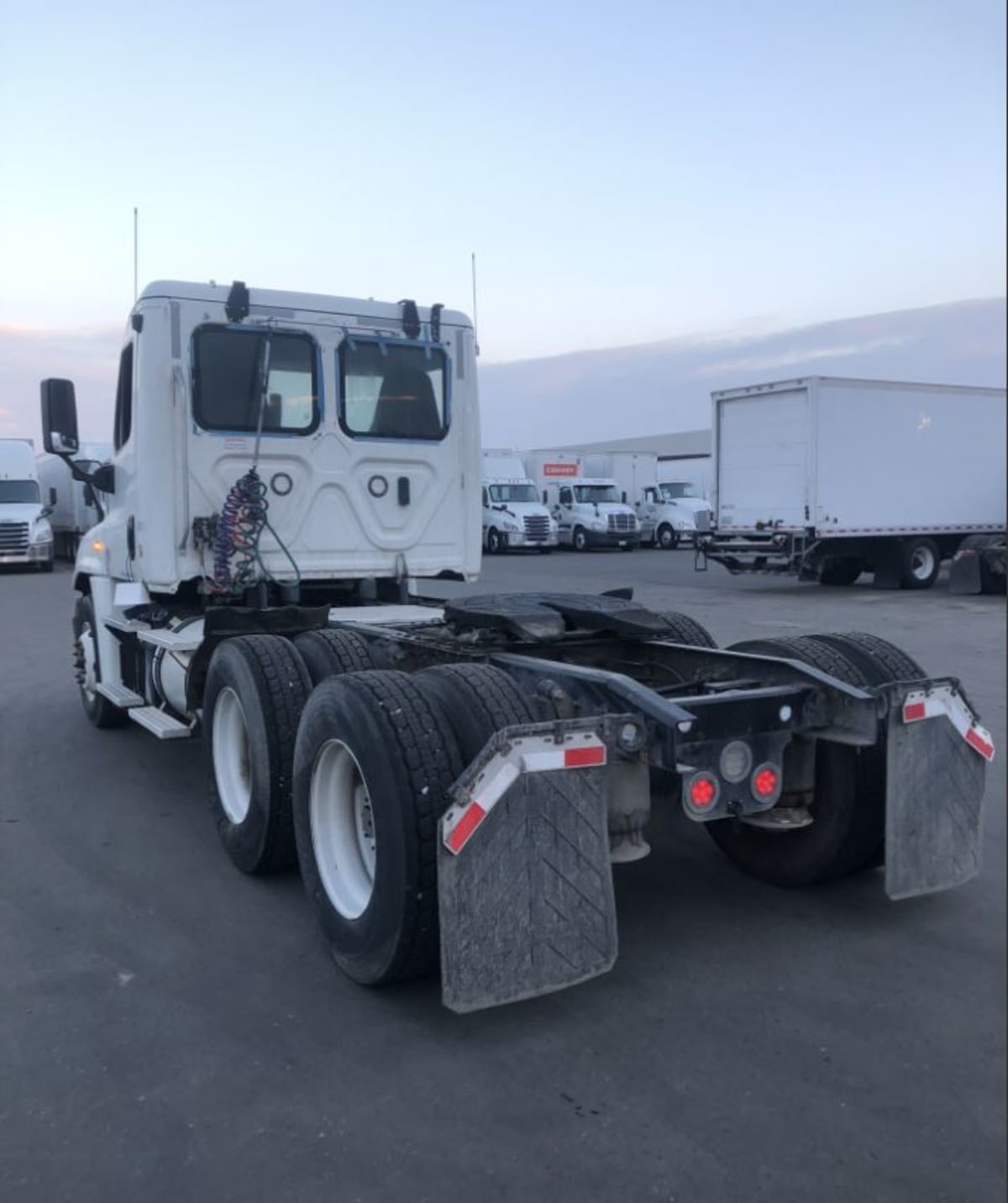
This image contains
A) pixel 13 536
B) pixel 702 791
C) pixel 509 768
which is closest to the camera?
pixel 509 768

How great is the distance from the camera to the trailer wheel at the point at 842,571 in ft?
70.6

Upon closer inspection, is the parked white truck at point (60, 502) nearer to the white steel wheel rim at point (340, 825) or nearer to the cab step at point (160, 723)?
the cab step at point (160, 723)

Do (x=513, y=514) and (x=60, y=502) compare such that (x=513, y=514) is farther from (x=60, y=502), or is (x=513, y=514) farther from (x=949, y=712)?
(x=949, y=712)

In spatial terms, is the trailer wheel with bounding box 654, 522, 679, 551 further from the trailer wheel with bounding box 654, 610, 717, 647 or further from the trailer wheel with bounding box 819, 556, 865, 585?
the trailer wheel with bounding box 654, 610, 717, 647

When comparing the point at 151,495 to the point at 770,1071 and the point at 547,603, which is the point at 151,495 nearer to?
the point at 547,603

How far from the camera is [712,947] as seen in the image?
172 inches

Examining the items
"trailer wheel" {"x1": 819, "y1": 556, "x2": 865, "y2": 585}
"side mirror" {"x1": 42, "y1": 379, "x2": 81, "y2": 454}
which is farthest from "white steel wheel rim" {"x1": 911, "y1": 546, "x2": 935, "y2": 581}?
"side mirror" {"x1": 42, "y1": 379, "x2": 81, "y2": 454}

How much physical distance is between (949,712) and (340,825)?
2.48 meters

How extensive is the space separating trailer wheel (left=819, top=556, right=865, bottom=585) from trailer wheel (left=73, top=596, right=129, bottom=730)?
15681mm

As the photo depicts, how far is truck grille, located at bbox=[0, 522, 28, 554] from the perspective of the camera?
2567 centimetres

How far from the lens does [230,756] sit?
568cm

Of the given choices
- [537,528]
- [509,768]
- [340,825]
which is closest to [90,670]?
[340,825]

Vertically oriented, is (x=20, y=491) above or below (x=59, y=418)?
above

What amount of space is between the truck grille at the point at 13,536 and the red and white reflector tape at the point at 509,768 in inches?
983
